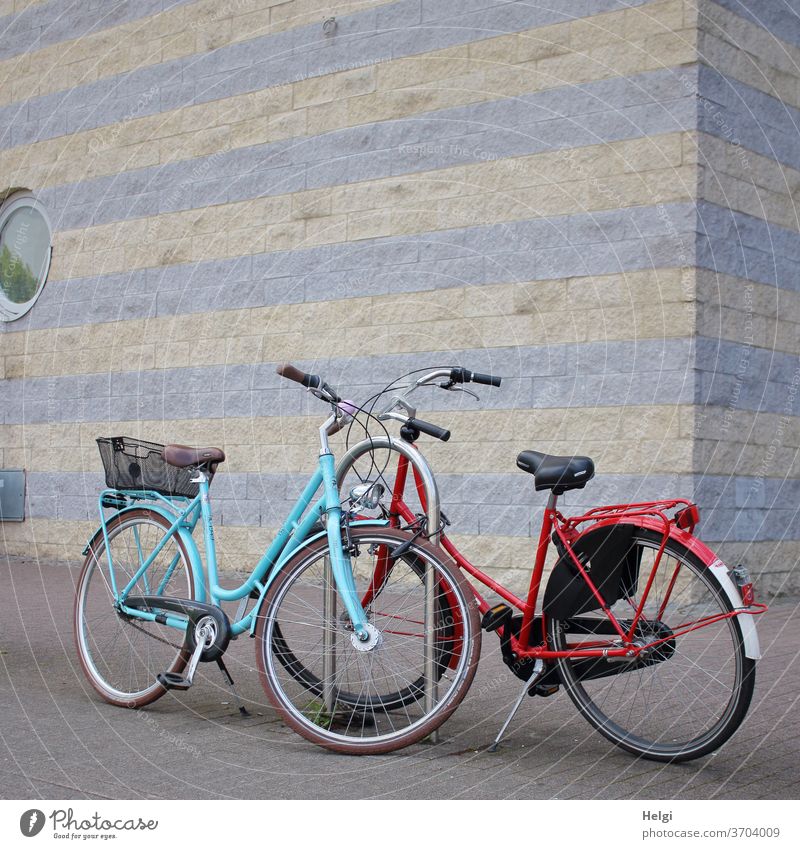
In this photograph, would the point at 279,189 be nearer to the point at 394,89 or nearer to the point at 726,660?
the point at 394,89

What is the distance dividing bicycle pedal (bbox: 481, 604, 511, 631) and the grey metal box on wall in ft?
27.8

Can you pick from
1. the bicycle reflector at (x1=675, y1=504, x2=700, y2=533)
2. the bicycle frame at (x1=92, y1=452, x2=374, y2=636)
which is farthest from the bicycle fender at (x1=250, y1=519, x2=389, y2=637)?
the bicycle reflector at (x1=675, y1=504, x2=700, y2=533)

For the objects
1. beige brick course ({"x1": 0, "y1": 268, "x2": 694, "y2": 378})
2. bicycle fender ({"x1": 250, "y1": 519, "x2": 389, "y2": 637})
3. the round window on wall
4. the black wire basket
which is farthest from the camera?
the round window on wall

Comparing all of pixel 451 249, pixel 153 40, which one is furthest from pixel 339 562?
pixel 153 40

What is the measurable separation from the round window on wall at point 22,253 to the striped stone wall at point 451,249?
1.41ft

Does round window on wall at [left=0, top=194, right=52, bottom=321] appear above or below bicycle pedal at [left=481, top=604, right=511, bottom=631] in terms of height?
above

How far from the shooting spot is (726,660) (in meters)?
4.24

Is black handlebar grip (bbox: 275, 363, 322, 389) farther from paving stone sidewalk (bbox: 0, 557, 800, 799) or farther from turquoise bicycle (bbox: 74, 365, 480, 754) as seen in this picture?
paving stone sidewalk (bbox: 0, 557, 800, 799)

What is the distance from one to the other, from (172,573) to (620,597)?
6.48 ft

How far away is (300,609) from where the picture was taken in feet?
15.3

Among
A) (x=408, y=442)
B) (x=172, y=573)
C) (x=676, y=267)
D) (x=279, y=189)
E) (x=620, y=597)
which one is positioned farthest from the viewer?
(x=279, y=189)

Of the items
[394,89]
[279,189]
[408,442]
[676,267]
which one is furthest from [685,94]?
[408,442]

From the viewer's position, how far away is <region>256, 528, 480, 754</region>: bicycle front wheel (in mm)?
4160

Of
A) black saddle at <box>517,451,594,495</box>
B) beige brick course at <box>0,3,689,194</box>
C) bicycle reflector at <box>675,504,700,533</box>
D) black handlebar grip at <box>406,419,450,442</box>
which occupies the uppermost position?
beige brick course at <box>0,3,689,194</box>
